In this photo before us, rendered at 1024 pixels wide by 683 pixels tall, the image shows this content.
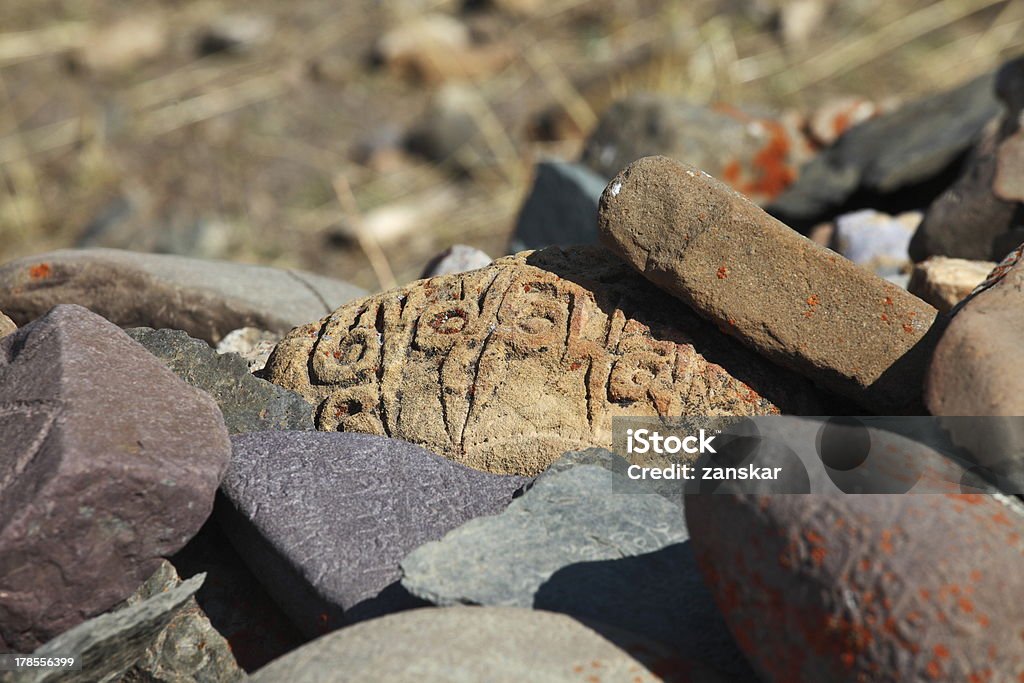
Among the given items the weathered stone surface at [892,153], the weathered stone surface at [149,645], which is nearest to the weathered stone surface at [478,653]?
the weathered stone surface at [149,645]

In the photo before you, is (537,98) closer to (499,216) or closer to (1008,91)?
(499,216)

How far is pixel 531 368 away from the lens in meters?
2.88

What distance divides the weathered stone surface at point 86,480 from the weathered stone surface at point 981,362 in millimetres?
1500

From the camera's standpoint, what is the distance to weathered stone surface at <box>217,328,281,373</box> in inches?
136

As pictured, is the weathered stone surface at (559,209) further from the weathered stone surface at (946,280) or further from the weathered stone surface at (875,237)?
the weathered stone surface at (946,280)

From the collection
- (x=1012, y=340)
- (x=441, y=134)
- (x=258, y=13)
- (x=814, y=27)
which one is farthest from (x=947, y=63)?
(x=1012, y=340)

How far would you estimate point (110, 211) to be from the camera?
7418 mm

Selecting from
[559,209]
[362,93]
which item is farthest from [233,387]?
[362,93]

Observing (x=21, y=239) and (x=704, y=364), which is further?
(x=21, y=239)

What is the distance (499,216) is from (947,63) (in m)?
3.44

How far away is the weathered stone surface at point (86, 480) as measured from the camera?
2.16 metres

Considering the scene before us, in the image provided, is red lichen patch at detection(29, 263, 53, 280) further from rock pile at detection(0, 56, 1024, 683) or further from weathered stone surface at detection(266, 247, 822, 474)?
weathered stone surface at detection(266, 247, 822, 474)

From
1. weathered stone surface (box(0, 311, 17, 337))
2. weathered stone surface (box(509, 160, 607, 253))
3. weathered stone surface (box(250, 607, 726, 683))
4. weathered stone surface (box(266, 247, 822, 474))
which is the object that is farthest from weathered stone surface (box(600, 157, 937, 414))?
weathered stone surface (box(509, 160, 607, 253))

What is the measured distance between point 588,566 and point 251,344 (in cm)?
176
